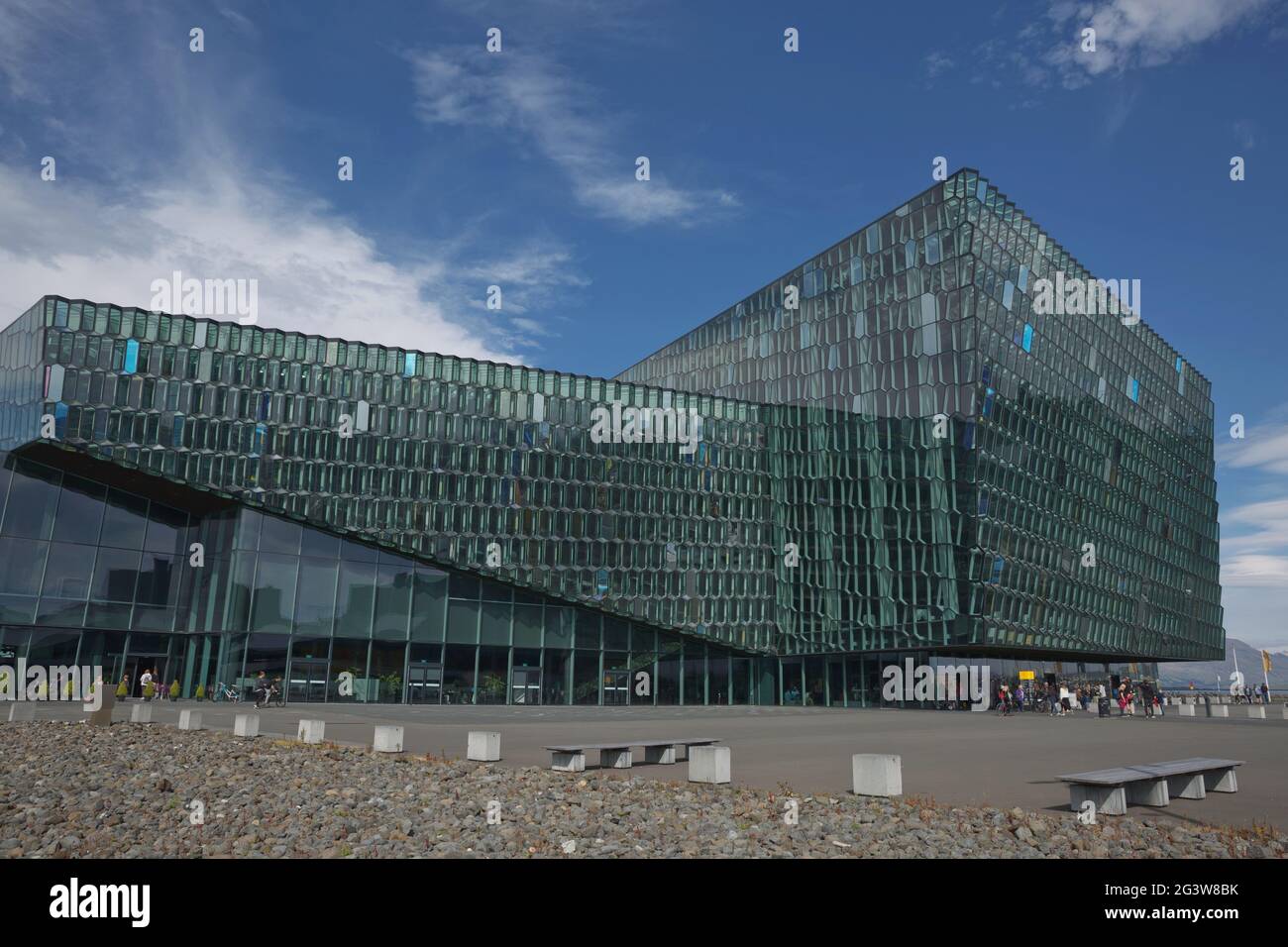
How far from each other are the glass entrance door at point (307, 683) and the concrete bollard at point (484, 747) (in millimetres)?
31825

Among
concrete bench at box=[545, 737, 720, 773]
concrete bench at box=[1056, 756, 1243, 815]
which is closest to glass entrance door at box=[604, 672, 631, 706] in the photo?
concrete bench at box=[545, 737, 720, 773]

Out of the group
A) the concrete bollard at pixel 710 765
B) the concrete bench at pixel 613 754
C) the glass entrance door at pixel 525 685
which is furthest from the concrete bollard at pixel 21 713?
the glass entrance door at pixel 525 685

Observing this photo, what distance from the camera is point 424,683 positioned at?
50.9 m

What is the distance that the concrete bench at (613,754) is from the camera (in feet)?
56.9

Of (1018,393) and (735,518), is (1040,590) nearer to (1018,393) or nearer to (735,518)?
(1018,393)

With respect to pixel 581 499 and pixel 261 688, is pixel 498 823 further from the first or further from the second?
pixel 581 499

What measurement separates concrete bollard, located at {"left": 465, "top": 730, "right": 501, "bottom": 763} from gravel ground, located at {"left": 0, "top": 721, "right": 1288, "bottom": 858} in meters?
1.55

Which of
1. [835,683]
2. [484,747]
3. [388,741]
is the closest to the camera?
[484,747]

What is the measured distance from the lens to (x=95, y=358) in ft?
148

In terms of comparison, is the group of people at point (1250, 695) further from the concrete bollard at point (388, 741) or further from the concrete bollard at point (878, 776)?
the concrete bollard at point (388, 741)

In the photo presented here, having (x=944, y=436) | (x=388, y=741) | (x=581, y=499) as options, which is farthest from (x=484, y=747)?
(x=944, y=436)

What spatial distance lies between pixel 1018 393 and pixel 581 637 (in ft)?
93.2

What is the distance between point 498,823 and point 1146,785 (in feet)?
29.3
